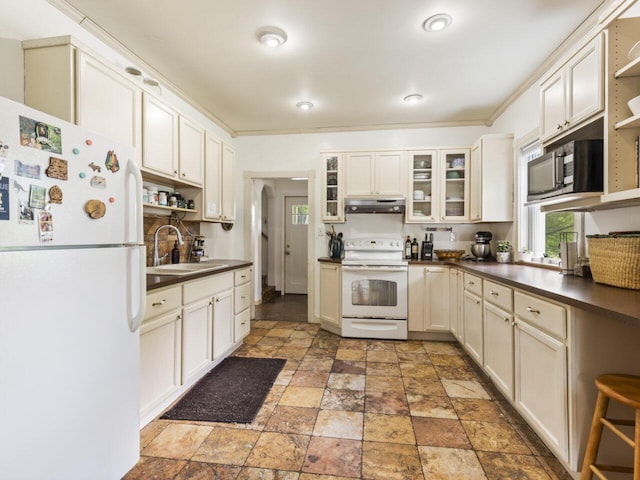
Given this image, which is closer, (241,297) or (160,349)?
(160,349)

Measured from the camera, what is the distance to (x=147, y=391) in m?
1.82

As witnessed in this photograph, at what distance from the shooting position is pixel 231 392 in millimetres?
2287

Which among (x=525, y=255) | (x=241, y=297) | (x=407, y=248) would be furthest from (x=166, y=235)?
(x=525, y=255)

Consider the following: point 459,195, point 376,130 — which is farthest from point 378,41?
point 459,195

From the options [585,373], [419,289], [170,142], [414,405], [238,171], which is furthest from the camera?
[238,171]

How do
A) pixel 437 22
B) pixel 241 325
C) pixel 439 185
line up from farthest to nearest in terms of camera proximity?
pixel 439 185 < pixel 241 325 < pixel 437 22

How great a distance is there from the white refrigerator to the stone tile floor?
1.32ft

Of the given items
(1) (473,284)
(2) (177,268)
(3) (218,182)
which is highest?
(3) (218,182)

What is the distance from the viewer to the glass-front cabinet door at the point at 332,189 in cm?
382

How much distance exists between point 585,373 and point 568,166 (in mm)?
1116

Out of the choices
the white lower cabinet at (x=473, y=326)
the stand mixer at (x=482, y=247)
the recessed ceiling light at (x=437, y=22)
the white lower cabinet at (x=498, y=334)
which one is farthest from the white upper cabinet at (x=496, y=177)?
the recessed ceiling light at (x=437, y=22)

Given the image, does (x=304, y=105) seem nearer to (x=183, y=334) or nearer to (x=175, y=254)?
(x=175, y=254)

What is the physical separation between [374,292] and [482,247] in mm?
1342

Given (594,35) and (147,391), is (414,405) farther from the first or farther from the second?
(594,35)
